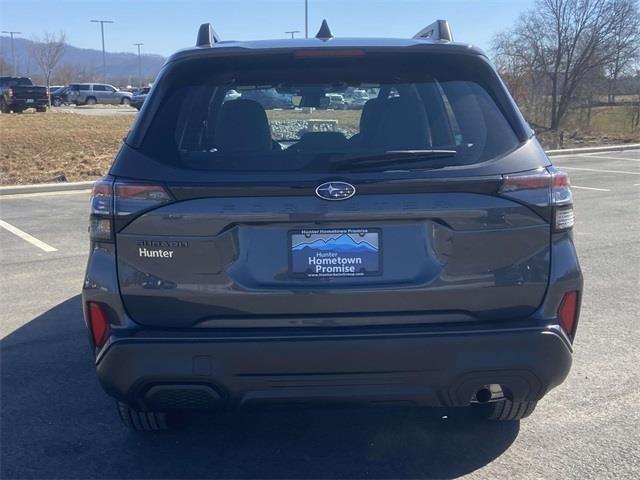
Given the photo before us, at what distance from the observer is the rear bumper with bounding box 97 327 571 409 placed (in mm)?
2865

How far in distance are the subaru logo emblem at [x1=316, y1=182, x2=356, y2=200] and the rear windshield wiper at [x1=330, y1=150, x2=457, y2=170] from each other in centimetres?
7

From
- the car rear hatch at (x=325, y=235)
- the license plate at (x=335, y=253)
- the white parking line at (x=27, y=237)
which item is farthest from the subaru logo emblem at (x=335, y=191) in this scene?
the white parking line at (x=27, y=237)

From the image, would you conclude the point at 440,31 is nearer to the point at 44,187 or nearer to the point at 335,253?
the point at 335,253

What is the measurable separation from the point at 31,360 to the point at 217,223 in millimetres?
2562

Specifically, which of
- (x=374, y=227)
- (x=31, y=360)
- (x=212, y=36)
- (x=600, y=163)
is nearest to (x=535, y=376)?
(x=374, y=227)

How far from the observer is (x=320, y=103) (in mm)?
3508

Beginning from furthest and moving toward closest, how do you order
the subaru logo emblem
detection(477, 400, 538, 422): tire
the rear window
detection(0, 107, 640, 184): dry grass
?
1. detection(0, 107, 640, 184): dry grass
2. detection(477, 400, 538, 422): tire
3. the rear window
4. the subaru logo emblem

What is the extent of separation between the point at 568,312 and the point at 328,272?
1023 mm

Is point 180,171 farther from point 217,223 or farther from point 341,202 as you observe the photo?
point 341,202

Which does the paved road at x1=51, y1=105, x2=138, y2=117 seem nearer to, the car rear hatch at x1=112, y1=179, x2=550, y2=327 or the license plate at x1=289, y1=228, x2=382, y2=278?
the car rear hatch at x1=112, y1=179, x2=550, y2=327

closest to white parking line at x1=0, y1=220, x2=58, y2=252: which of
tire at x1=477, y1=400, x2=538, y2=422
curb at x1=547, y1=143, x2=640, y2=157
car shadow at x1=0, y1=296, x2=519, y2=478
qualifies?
car shadow at x1=0, y1=296, x2=519, y2=478

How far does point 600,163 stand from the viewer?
17969 mm

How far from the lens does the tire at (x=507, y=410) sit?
3.53 metres

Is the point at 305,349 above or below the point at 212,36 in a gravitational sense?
below
